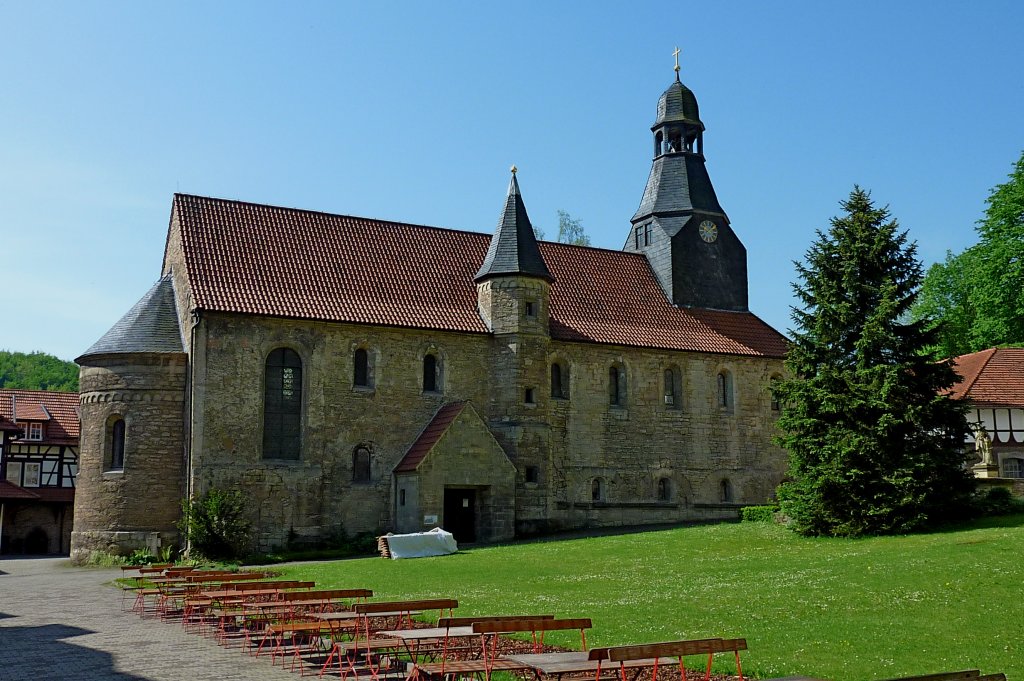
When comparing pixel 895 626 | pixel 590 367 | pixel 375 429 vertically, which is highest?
pixel 590 367

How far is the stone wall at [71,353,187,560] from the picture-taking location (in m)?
33.3

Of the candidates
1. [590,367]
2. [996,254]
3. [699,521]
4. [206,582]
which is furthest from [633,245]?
[206,582]

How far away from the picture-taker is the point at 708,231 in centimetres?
4506

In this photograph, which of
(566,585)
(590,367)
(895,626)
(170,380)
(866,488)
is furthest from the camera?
(590,367)

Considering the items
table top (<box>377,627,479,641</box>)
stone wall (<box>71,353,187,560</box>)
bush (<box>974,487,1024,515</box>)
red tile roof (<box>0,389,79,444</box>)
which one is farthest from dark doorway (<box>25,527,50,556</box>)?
table top (<box>377,627,479,641</box>)

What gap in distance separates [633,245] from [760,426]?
33.9 feet

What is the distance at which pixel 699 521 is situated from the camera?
4025 cm

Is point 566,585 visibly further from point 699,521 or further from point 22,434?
point 22,434

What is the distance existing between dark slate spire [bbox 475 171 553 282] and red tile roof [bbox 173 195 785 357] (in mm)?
1892

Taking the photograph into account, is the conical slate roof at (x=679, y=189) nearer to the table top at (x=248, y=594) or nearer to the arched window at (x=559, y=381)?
the arched window at (x=559, y=381)

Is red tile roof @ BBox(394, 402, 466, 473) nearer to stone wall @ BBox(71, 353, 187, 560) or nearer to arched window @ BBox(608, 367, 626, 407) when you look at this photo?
arched window @ BBox(608, 367, 626, 407)

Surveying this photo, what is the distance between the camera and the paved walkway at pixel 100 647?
11930 millimetres

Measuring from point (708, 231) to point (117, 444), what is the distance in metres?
25.7

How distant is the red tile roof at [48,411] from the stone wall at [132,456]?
15348 mm
